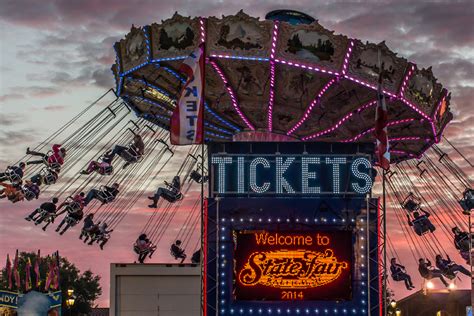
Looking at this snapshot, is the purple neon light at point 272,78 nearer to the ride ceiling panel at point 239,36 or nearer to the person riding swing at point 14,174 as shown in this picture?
the ride ceiling panel at point 239,36

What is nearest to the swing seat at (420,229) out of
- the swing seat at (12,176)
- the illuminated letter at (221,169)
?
the illuminated letter at (221,169)

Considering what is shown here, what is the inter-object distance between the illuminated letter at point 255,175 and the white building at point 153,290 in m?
4.49

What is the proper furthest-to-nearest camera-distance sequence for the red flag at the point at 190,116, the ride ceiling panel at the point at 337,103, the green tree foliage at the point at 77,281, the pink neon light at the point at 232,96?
the green tree foliage at the point at 77,281
the ride ceiling panel at the point at 337,103
the pink neon light at the point at 232,96
the red flag at the point at 190,116

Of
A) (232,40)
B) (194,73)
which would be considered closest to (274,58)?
(232,40)

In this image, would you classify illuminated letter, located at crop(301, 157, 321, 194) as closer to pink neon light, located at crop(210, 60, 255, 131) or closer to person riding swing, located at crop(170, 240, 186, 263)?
pink neon light, located at crop(210, 60, 255, 131)

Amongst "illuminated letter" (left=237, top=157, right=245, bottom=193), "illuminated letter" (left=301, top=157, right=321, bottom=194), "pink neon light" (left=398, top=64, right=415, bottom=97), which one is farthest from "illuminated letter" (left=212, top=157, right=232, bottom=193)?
"pink neon light" (left=398, top=64, right=415, bottom=97)

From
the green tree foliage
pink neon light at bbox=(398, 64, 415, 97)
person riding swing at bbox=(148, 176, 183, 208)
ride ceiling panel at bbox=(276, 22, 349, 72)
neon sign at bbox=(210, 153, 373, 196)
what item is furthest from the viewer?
the green tree foliage

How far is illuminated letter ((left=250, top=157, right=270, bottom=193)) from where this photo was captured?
93.7ft

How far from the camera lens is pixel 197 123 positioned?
2462 cm

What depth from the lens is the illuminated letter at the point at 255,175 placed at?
2856 centimetres

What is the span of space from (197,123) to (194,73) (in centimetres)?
168

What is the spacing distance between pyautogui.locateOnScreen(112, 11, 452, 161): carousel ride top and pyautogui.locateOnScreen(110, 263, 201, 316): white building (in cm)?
767

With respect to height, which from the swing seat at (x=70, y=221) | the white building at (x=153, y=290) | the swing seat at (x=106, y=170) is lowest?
the white building at (x=153, y=290)

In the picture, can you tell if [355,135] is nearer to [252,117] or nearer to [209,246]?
[252,117]
